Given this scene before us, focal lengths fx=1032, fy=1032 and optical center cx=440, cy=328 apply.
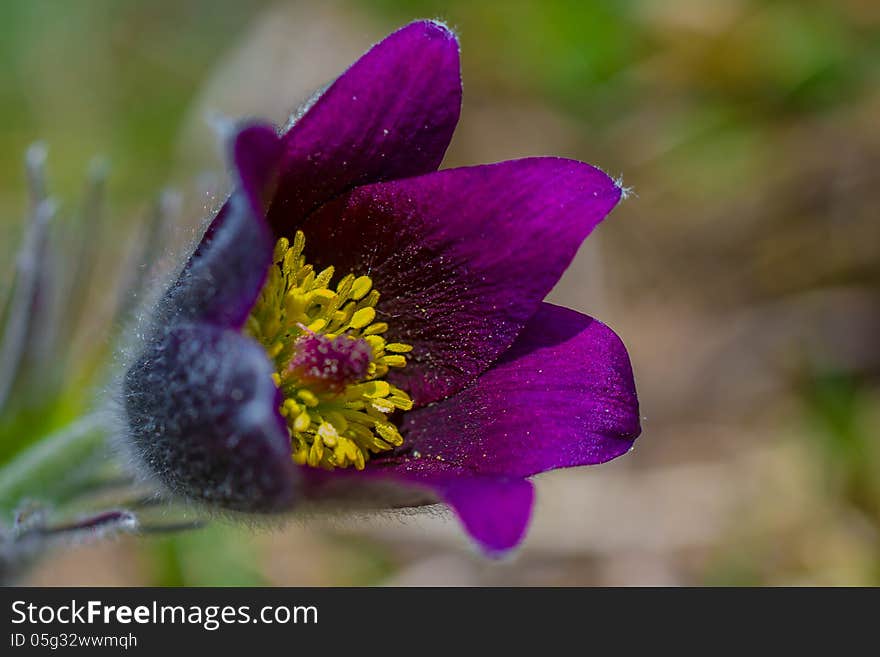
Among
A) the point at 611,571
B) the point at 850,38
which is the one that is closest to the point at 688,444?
the point at 611,571

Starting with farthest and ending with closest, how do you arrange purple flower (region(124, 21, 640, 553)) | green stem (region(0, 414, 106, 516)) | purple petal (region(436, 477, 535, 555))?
1. green stem (region(0, 414, 106, 516))
2. purple flower (region(124, 21, 640, 553))
3. purple petal (region(436, 477, 535, 555))

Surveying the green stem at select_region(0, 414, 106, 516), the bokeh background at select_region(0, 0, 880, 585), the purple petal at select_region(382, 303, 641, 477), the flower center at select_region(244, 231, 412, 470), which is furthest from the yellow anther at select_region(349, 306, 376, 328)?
the bokeh background at select_region(0, 0, 880, 585)

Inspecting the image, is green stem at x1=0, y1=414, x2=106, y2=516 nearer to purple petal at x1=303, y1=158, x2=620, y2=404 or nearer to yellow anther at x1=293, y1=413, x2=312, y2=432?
yellow anther at x1=293, y1=413, x2=312, y2=432

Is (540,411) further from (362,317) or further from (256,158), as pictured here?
(256,158)

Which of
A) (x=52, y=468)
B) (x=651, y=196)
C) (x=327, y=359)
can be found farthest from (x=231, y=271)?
(x=651, y=196)

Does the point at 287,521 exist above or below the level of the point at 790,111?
below

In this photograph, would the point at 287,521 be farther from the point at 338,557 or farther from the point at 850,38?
the point at 850,38

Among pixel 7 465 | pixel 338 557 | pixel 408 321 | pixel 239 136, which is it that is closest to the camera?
pixel 239 136

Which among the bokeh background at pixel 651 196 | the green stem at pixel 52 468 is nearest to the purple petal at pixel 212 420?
the green stem at pixel 52 468

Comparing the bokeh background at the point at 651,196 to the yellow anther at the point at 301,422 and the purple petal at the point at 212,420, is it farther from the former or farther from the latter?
the purple petal at the point at 212,420
